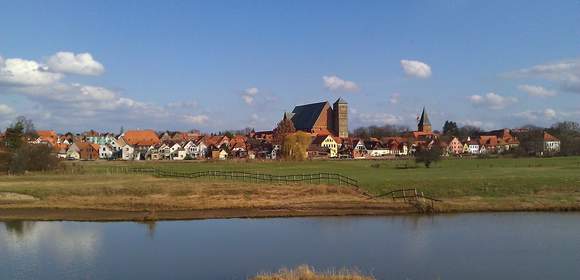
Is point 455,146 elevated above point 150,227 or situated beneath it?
elevated above

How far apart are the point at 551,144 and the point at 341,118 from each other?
71.8 metres

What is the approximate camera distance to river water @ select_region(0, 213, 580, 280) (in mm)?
20875

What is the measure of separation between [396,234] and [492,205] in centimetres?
1396

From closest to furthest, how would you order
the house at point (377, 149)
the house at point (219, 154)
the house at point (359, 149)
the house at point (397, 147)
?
the house at point (219, 154) < the house at point (359, 149) < the house at point (377, 149) < the house at point (397, 147)

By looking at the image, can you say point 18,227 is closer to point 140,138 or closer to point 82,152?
point 82,152

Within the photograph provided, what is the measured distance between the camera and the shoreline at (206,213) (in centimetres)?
3722

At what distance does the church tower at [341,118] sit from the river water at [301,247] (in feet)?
509

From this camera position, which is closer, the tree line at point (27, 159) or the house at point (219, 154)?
the tree line at point (27, 159)

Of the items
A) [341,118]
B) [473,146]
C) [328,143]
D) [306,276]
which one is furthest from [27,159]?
[473,146]

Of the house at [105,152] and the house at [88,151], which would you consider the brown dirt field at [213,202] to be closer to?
the house at [88,151]

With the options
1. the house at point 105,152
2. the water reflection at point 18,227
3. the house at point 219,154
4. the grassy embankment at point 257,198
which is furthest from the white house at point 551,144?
the water reflection at point 18,227

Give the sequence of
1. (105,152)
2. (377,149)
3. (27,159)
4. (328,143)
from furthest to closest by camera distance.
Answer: (377,149), (328,143), (105,152), (27,159)

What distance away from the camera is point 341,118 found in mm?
192125

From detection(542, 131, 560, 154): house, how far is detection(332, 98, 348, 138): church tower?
68422 millimetres
